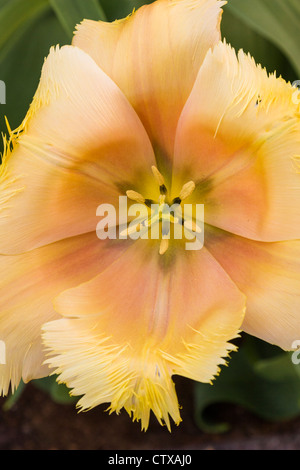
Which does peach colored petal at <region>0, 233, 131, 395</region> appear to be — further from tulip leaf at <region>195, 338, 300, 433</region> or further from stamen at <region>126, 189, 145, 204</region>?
tulip leaf at <region>195, 338, 300, 433</region>

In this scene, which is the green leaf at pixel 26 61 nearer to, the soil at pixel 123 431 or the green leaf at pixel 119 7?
the green leaf at pixel 119 7

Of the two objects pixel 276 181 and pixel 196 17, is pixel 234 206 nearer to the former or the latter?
pixel 276 181

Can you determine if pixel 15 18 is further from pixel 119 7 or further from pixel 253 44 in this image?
pixel 253 44

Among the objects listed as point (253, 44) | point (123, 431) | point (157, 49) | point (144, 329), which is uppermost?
point (253, 44)

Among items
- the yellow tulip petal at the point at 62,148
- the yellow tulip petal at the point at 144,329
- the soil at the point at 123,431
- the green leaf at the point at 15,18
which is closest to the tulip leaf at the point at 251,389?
the soil at the point at 123,431

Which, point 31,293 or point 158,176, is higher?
point 158,176

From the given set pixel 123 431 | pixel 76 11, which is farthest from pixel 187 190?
pixel 123 431
